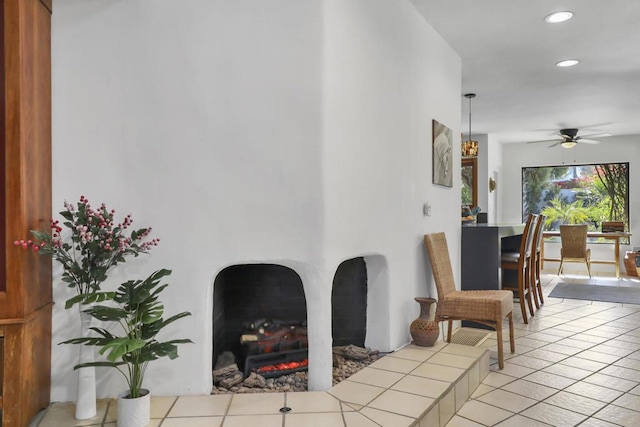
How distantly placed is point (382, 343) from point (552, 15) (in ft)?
8.62

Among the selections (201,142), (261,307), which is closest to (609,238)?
(261,307)

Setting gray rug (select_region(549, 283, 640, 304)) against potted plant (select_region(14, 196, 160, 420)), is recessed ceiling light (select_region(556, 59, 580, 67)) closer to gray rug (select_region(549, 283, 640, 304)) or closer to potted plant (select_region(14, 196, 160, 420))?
gray rug (select_region(549, 283, 640, 304))

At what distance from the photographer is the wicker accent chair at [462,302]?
3227 millimetres

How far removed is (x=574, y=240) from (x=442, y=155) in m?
4.99

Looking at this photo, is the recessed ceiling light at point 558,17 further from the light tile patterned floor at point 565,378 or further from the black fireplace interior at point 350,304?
the light tile patterned floor at point 565,378

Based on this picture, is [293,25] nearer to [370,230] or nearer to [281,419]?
[370,230]

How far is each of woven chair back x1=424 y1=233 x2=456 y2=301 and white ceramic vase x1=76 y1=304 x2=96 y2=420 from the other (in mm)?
2223

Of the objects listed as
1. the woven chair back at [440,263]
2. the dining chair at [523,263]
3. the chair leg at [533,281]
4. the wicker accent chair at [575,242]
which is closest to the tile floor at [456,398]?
the woven chair back at [440,263]

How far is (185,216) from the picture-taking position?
7.94 feet

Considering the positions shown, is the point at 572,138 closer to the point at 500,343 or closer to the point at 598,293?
the point at 598,293

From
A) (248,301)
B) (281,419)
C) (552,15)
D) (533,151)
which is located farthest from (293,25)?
(533,151)

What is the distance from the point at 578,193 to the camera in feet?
29.8

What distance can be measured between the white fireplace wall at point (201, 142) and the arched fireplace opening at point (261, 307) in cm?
43

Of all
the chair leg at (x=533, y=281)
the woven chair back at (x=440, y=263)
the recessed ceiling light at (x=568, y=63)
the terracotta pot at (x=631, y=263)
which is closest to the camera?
the woven chair back at (x=440, y=263)
